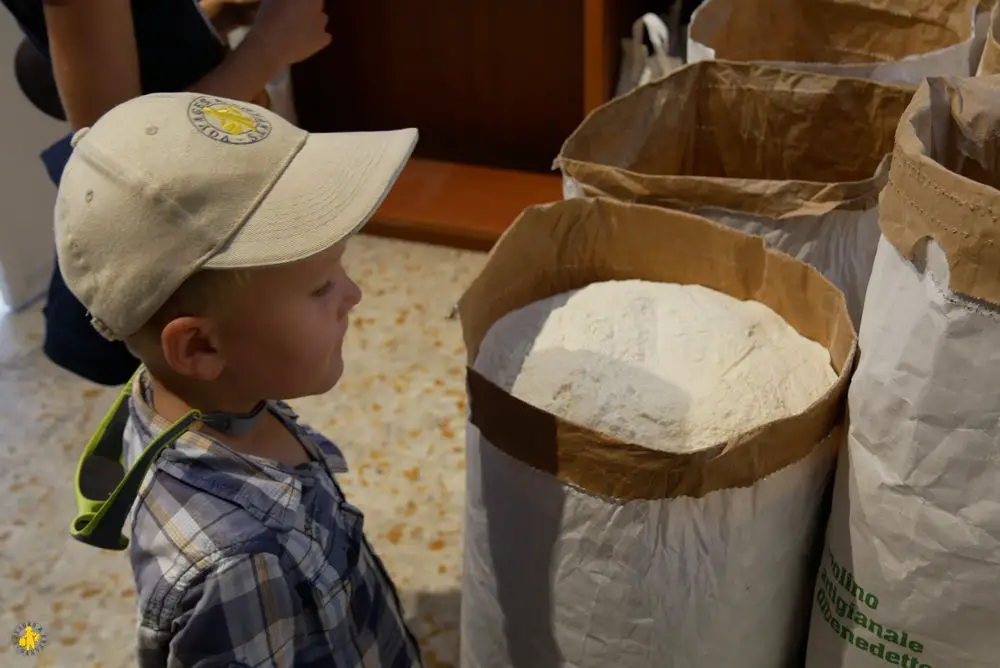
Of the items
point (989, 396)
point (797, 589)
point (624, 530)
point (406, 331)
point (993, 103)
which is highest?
point (993, 103)

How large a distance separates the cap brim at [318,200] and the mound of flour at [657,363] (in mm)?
214

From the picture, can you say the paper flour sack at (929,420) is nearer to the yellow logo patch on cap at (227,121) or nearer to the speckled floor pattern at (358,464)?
the yellow logo patch on cap at (227,121)

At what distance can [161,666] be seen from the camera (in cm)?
66

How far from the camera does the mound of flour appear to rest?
0.73 meters

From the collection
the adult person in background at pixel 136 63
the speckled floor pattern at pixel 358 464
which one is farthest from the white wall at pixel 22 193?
the adult person in background at pixel 136 63

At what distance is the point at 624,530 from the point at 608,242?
0.33 metres

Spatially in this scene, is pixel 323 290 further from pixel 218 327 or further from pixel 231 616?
pixel 231 616

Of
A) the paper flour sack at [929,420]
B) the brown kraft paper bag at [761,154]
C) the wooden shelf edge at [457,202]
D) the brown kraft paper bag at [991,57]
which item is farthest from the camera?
the wooden shelf edge at [457,202]

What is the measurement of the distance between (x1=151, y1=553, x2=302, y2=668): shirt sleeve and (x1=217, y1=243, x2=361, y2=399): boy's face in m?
0.12

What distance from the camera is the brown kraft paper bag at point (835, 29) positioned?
1228 millimetres

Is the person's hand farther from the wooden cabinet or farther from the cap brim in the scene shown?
the wooden cabinet

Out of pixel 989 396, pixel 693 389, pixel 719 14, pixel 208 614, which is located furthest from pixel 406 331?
pixel 989 396

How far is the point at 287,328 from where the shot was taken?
65 cm

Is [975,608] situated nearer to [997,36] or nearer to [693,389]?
[693,389]
